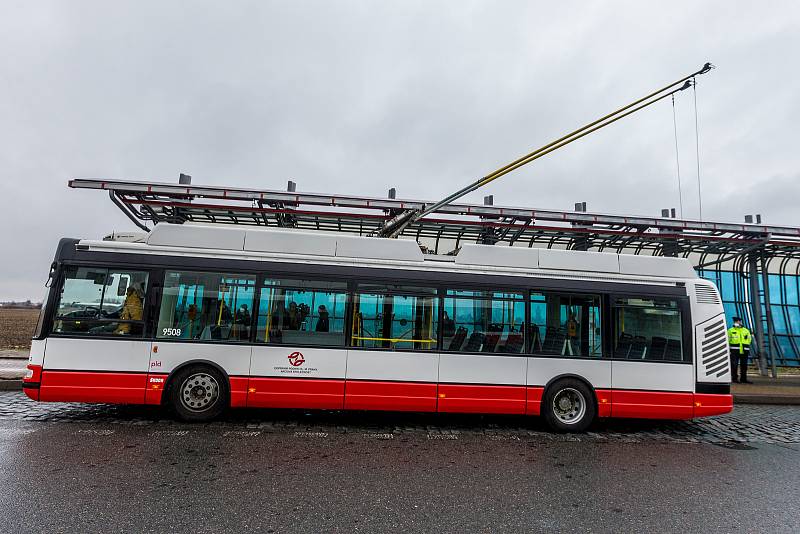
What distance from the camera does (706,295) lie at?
7.89 m

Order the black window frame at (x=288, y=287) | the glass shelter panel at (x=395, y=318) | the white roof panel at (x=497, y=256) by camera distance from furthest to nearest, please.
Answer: the white roof panel at (x=497, y=256)
the glass shelter panel at (x=395, y=318)
the black window frame at (x=288, y=287)

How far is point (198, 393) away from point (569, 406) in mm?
5862

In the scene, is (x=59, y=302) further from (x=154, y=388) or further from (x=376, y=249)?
(x=376, y=249)

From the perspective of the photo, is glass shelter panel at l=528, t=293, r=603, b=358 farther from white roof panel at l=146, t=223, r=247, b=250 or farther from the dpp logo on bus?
white roof panel at l=146, t=223, r=247, b=250

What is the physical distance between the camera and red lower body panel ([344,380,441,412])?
711 centimetres

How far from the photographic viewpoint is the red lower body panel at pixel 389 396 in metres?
7.11

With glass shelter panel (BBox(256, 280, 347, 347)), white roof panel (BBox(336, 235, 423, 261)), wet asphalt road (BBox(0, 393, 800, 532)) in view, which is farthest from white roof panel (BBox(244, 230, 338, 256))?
wet asphalt road (BBox(0, 393, 800, 532))

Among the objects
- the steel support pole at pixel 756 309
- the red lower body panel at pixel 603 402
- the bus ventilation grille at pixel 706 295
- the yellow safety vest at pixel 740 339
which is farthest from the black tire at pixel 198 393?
the steel support pole at pixel 756 309

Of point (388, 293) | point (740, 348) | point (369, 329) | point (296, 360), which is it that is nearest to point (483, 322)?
point (388, 293)

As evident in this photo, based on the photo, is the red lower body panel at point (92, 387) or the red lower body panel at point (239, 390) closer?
the red lower body panel at point (92, 387)

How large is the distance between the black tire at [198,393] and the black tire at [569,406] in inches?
199

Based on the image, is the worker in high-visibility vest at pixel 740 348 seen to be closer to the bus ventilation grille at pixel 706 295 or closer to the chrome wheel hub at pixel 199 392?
the bus ventilation grille at pixel 706 295

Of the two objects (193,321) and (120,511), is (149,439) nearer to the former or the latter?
(193,321)

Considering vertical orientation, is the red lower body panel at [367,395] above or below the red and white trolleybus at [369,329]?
below
